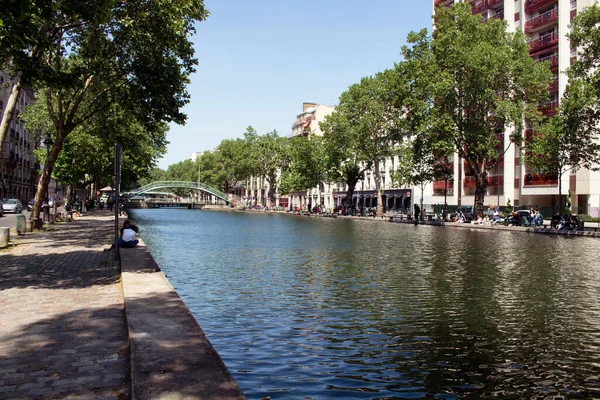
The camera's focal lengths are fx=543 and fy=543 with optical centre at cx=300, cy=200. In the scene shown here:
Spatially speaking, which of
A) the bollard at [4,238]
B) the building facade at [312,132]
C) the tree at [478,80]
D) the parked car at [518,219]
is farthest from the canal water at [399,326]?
the building facade at [312,132]

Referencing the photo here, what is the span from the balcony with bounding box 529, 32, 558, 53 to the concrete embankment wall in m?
54.3

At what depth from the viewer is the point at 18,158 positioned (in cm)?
7288

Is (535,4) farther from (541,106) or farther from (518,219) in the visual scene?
(518,219)

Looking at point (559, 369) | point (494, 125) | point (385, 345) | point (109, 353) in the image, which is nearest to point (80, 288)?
point (109, 353)

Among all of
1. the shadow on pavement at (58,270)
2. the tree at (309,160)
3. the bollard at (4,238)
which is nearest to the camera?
the shadow on pavement at (58,270)

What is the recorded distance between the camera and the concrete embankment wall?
4195 mm

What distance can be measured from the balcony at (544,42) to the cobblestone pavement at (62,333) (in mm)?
52149

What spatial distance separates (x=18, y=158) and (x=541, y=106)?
64229 millimetres

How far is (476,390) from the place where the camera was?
5.41 m

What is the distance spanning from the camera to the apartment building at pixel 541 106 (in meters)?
48.8

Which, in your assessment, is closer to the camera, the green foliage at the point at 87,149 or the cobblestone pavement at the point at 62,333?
the cobblestone pavement at the point at 62,333

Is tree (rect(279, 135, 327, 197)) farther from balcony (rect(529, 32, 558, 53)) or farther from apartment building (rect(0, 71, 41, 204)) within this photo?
apartment building (rect(0, 71, 41, 204))

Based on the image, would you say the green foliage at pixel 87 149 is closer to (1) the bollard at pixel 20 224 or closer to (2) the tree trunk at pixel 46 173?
(2) the tree trunk at pixel 46 173

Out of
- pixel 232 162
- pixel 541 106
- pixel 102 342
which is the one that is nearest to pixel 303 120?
pixel 232 162
